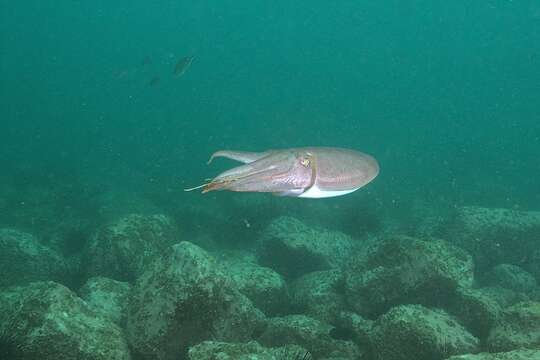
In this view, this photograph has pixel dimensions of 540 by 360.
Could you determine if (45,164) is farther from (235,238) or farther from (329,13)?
(329,13)

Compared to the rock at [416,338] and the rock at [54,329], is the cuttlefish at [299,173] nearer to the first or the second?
the rock at [416,338]

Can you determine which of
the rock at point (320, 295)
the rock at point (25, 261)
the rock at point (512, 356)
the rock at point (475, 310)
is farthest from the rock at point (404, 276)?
the rock at point (25, 261)

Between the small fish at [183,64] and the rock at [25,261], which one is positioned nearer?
the rock at [25,261]

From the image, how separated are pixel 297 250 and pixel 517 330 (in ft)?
15.8

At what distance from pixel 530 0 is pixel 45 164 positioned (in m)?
146

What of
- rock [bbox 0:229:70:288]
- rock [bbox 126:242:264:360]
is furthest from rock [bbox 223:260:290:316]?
rock [bbox 0:229:70:288]

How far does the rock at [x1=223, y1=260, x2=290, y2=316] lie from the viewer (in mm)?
6145

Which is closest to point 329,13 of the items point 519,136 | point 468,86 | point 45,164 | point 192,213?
point 468,86

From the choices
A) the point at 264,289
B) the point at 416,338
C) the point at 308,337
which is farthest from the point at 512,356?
the point at 264,289

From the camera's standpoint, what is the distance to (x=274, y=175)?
2.74 meters

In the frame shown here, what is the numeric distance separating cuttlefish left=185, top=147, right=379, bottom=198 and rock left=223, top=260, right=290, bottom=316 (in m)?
3.50

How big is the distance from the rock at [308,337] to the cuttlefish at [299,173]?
7.61ft

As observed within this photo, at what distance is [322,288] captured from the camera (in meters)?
6.28

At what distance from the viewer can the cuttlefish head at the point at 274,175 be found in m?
2.51
